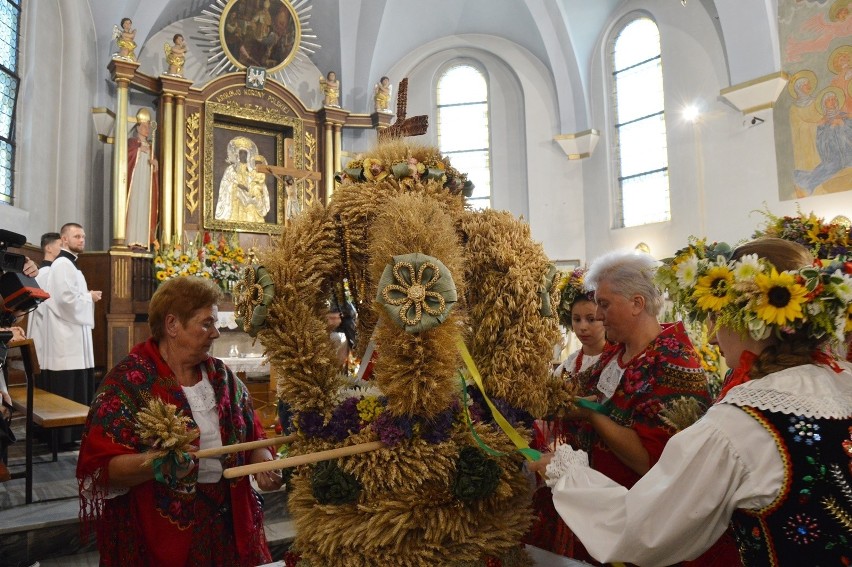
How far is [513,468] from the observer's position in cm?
196

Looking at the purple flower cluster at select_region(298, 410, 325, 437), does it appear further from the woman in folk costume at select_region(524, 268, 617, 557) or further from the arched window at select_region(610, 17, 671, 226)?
the arched window at select_region(610, 17, 671, 226)

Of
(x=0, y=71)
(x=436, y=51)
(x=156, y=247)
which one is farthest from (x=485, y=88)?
(x=0, y=71)

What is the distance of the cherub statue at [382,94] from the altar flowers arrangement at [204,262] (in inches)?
155

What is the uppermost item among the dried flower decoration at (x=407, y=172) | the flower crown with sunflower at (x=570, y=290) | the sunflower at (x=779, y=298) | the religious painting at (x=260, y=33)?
the religious painting at (x=260, y=33)

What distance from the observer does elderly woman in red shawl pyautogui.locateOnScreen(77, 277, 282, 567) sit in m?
2.41

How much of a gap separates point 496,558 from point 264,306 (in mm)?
947

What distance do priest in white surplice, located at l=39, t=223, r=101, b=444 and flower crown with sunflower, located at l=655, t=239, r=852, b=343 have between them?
640cm

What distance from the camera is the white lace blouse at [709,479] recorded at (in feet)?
5.09

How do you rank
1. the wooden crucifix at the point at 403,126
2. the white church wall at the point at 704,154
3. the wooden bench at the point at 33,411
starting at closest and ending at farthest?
the wooden crucifix at the point at 403,126, the wooden bench at the point at 33,411, the white church wall at the point at 704,154

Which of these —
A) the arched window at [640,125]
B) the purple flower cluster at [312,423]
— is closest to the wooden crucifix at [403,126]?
the purple flower cluster at [312,423]

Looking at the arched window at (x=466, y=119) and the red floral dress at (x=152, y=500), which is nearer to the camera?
the red floral dress at (x=152, y=500)

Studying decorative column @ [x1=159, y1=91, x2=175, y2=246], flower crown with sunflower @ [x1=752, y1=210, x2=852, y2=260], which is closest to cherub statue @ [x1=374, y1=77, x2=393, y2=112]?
decorative column @ [x1=159, y1=91, x2=175, y2=246]

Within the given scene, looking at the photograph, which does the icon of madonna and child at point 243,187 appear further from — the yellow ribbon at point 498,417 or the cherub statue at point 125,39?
the yellow ribbon at point 498,417

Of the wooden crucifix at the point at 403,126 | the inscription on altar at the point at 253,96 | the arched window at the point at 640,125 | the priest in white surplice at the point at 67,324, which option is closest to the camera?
the wooden crucifix at the point at 403,126
